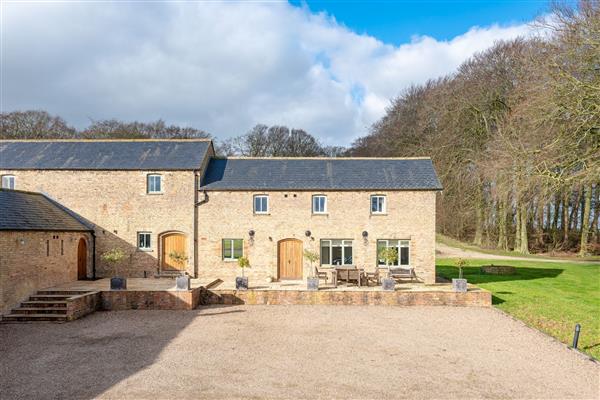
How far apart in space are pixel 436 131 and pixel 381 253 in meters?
23.9

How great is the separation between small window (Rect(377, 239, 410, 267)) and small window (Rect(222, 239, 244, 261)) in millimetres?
6840

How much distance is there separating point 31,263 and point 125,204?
5.49 meters

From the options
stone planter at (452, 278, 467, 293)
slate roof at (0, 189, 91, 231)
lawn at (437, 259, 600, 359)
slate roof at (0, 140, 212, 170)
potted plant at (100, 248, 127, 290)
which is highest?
slate roof at (0, 140, 212, 170)

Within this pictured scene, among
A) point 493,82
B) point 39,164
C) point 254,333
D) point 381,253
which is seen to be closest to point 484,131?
point 493,82

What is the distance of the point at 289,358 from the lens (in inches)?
379

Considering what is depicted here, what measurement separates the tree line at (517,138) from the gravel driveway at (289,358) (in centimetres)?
988

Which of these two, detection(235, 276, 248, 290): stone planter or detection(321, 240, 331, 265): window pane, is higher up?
detection(321, 240, 331, 265): window pane

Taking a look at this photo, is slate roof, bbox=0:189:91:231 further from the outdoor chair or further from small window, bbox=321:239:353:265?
the outdoor chair

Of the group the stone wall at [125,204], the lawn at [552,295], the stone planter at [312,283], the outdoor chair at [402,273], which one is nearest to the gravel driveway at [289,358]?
the lawn at [552,295]

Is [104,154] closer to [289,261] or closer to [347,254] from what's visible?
[289,261]

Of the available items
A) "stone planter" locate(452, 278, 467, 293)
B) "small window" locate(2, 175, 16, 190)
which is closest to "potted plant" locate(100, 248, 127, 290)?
"small window" locate(2, 175, 16, 190)

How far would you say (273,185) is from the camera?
19.5m

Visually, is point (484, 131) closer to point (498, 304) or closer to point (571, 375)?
point (498, 304)

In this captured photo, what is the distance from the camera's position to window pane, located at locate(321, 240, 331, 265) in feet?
63.4
